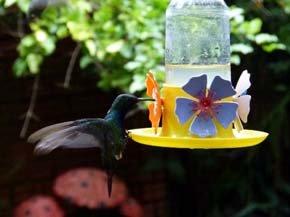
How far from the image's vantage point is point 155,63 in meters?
2.65

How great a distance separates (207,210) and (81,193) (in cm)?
104

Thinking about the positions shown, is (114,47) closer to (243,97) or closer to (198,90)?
(243,97)

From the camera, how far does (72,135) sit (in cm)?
135

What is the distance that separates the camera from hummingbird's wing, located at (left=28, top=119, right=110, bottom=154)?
4.30 feet

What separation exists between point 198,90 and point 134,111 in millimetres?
1437

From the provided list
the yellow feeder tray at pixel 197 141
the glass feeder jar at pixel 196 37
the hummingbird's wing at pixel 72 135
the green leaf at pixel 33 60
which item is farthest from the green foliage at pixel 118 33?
the hummingbird's wing at pixel 72 135

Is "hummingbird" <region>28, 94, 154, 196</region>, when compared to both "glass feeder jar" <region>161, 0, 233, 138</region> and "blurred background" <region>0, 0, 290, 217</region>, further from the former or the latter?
"blurred background" <region>0, 0, 290, 217</region>

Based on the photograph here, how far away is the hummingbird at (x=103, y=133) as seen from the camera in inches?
52.6

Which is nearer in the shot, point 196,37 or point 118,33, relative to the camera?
point 196,37

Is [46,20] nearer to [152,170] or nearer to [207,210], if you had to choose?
[152,170]

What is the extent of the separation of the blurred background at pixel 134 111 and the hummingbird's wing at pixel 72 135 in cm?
129

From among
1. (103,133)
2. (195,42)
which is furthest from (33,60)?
(103,133)

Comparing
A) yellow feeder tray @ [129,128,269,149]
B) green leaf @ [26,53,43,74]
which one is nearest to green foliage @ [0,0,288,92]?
green leaf @ [26,53,43,74]

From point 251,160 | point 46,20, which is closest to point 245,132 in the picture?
point 46,20
